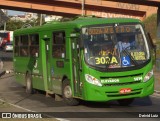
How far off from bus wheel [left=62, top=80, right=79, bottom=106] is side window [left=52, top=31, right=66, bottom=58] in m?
0.91

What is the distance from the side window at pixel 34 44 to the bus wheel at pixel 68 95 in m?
3.44

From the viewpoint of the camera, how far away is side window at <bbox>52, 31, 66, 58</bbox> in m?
16.2

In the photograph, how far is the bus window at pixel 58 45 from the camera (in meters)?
16.2

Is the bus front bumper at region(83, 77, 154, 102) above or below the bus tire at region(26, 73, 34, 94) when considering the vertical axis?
above

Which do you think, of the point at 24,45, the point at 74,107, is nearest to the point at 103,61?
the point at 74,107

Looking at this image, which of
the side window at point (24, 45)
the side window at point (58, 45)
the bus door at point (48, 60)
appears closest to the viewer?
the side window at point (58, 45)

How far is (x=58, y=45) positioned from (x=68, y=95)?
177 centimetres

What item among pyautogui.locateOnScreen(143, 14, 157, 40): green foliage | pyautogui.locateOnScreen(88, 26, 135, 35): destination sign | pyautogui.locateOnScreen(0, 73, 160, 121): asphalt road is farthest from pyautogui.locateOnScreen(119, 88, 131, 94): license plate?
pyautogui.locateOnScreen(143, 14, 157, 40): green foliage

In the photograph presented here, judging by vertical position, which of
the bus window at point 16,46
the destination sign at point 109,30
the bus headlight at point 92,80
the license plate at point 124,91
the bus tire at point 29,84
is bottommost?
the bus tire at point 29,84

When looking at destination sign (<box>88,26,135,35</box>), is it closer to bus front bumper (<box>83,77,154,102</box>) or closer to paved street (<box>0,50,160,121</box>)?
bus front bumper (<box>83,77,154,102</box>)

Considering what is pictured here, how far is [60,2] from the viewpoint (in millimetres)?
59812

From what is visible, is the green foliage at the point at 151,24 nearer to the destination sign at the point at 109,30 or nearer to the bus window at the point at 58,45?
the bus window at the point at 58,45

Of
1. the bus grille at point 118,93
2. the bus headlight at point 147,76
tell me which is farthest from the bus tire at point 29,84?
the bus headlight at point 147,76

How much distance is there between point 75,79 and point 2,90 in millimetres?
7747
